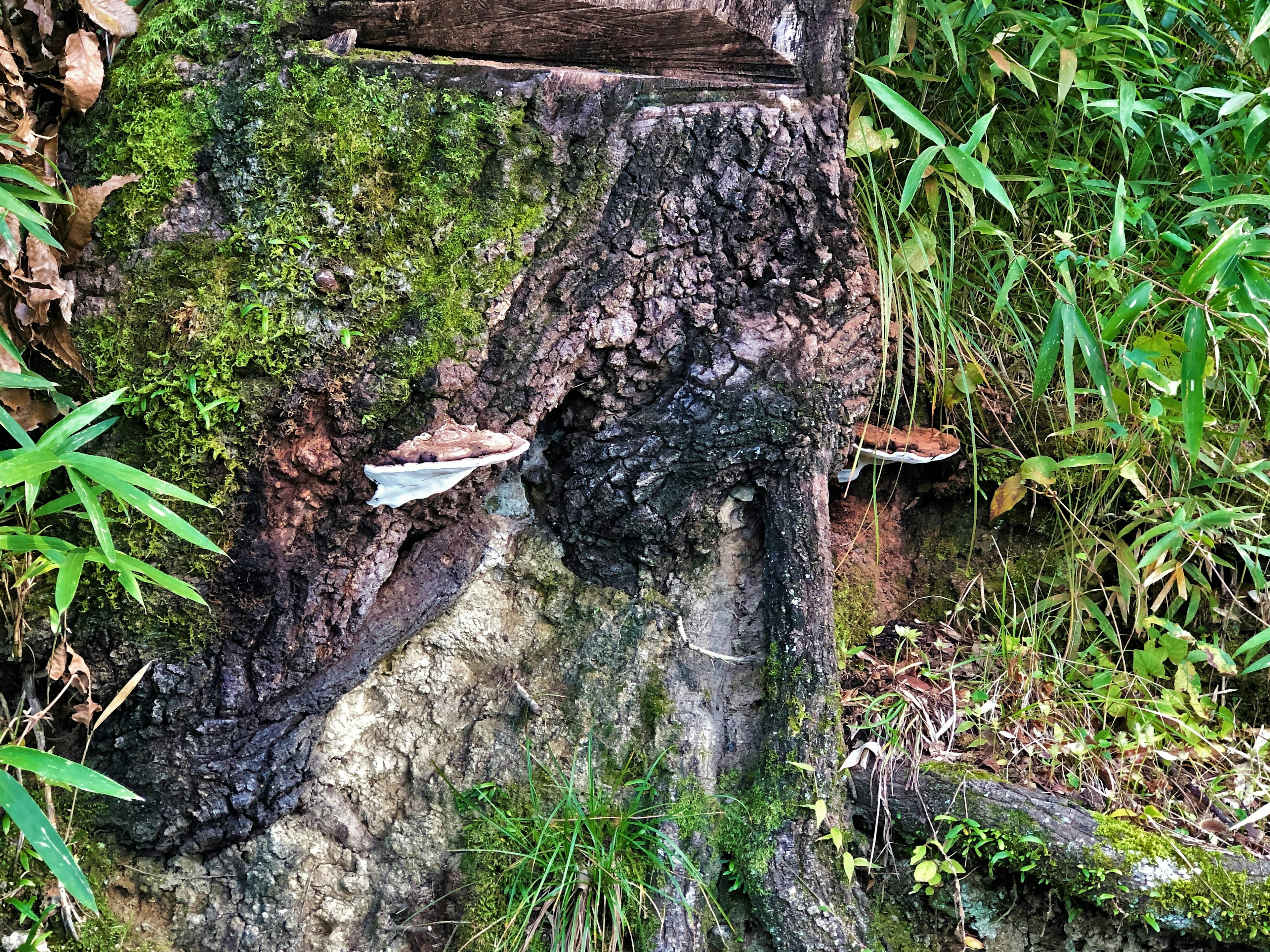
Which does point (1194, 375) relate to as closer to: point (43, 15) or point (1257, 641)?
point (1257, 641)

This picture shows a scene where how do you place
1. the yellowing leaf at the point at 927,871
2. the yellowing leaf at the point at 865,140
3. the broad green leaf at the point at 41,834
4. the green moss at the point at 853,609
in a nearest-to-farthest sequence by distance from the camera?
the broad green leaf at the point at 41,834
the yellowing leaf at the point at 927,871
the yellowing leaf at the point at 865,140
the green moss at the point at 853,609

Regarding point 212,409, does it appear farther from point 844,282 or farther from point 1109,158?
point 1109,158

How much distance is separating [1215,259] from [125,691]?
Answer: 282 centimetres

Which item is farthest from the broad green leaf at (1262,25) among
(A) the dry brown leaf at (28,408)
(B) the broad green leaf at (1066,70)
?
(A) the dry brown leaf at (28,408)

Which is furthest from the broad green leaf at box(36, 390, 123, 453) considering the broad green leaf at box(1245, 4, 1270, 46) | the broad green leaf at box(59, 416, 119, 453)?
the broad green leaf at box(1245, 4, 1270, 46)

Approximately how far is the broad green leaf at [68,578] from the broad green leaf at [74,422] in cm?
22

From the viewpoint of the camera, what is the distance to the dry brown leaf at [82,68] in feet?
6.60

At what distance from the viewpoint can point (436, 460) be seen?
184cm

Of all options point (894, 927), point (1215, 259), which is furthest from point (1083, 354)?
point (894, 927)

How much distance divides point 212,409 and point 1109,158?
2.90m

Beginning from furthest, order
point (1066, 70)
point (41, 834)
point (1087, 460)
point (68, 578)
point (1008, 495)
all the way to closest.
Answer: point (1008, 495) < point (1087, 460) < point (1066, 70) < point (68, 578) < point (41, 834)

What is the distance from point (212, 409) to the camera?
2025 millimetres

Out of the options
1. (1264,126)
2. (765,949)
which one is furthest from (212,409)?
(1264,126)

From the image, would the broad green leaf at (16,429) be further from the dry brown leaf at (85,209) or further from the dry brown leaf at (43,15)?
the dry brown leaf at (43,15)
